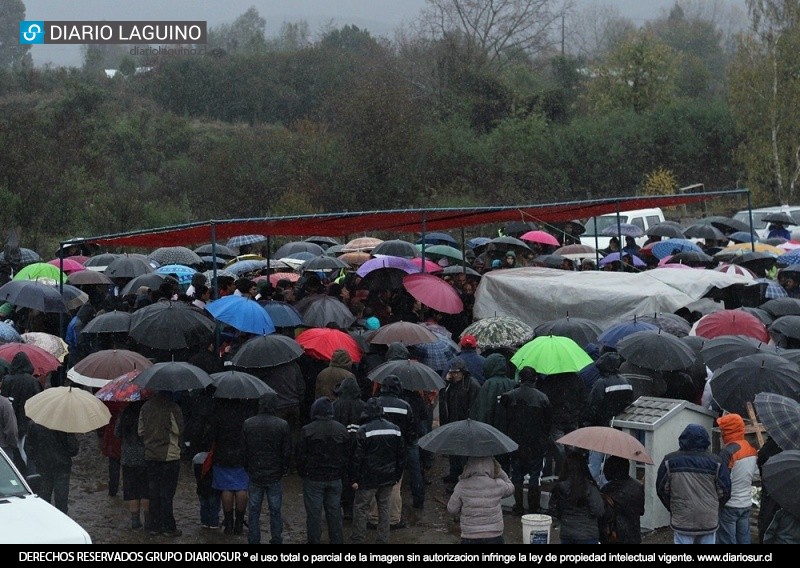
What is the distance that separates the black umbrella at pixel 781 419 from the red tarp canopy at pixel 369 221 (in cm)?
700

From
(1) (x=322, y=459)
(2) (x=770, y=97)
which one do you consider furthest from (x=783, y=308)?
(2) (x=770, y=97)

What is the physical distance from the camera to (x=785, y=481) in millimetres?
7496

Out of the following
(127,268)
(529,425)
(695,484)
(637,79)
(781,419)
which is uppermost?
(637,79)

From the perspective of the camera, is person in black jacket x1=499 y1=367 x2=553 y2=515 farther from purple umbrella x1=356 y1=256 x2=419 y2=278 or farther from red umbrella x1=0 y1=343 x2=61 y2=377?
purple umbrella x1=356 y1=256 x2=419 y2=278

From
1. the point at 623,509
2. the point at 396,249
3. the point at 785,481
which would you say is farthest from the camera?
the point at 396,249

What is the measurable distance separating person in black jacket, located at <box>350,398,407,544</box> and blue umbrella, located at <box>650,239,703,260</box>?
36.8 ft

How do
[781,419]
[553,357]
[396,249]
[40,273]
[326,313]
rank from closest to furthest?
[781,419], [553,357], [326,313], [40,273], [396,249]

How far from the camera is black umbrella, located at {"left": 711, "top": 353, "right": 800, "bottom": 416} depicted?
32.2ft

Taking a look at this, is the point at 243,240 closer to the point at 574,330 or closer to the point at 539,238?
the point at 539,238

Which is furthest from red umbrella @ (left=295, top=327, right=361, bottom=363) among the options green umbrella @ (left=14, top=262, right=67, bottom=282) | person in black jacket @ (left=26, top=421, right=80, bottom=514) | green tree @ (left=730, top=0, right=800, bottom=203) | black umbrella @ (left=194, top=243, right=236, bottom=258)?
green tree @ (left=730, top=0, right=800, bottom=203)

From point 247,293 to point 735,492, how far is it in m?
7.11

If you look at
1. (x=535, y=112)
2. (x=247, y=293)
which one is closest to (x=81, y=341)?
(x=247, y=293)

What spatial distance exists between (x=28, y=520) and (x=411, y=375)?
3.96 m

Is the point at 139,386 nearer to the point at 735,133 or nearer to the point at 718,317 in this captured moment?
the point at 718,317
